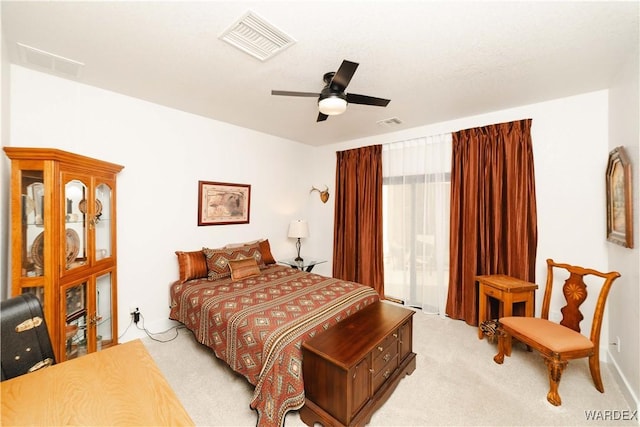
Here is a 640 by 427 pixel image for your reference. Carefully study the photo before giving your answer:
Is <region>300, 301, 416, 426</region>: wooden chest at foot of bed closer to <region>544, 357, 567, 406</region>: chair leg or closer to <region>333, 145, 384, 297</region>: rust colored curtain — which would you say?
<region>544, 357, 567, 406</region>: chair leg

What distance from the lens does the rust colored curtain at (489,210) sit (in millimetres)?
2910

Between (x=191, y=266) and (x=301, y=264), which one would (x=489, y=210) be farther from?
(x=191, y=266)

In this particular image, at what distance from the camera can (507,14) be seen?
1.56 metres

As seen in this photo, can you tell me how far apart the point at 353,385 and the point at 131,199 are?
9.22 feet

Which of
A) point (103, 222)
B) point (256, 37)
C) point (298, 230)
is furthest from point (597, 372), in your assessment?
point (103, 222)

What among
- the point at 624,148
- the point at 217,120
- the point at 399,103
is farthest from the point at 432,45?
the point at 217,120

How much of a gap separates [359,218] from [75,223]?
341 cm

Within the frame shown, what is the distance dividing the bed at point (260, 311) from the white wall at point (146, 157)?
0.30 metres

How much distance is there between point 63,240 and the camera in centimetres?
187

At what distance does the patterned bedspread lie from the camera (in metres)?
1.70

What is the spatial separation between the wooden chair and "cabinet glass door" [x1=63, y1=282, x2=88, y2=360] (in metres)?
3.63

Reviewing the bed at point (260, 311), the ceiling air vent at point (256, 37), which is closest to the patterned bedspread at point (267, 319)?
the bed at point (260, 311)

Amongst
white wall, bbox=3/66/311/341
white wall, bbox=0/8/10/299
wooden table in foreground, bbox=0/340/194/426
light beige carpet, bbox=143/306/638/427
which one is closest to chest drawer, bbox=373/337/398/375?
light beige carpet, bbox=143/306/638/427

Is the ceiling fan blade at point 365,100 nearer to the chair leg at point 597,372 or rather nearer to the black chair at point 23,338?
the black chair at point 23,338
